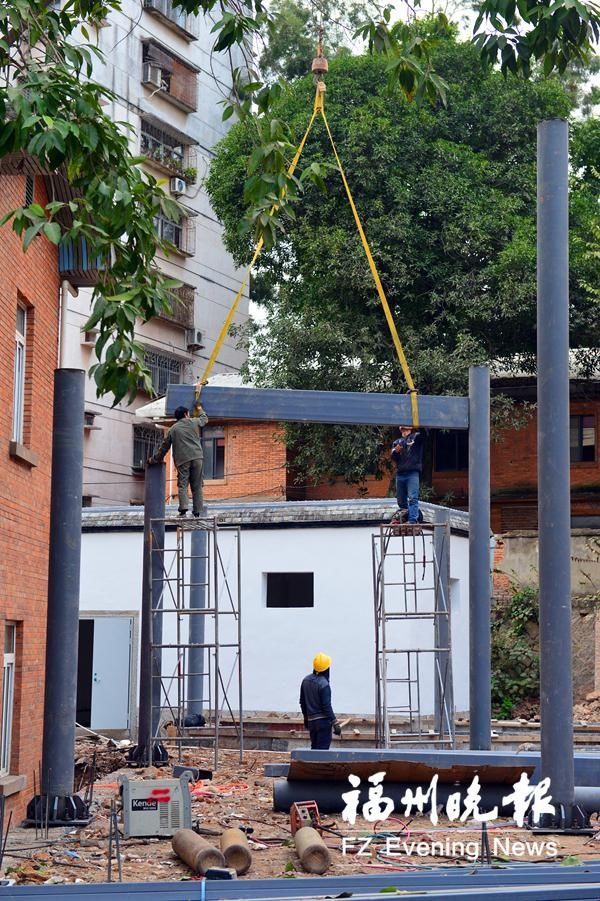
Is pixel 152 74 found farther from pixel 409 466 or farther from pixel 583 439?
pixel 409 466

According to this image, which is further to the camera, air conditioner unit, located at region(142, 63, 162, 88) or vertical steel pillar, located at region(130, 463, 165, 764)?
air conditioner unit, located at region(142, 63, 162, 88)

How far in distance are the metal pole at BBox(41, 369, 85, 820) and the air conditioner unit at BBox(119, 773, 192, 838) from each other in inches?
54.7

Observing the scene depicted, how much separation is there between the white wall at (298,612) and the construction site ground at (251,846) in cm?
842

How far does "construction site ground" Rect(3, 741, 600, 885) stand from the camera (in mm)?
9320

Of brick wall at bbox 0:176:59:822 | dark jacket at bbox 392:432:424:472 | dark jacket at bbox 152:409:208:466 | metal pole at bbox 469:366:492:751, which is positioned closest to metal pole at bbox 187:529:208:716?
dark jacket at bbox 152:409:208:466

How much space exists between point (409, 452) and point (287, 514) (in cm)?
709

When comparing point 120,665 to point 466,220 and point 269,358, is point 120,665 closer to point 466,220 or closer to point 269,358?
point 269,358

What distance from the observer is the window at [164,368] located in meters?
37.2

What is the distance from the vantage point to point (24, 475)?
12734 mm

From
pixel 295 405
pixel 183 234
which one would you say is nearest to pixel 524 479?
pixel 183 234

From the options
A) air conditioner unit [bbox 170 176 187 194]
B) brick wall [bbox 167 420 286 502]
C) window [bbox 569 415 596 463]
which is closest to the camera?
brick wall [bbox 167 420 286 502]

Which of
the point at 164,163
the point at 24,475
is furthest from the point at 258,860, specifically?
the point at 164,163

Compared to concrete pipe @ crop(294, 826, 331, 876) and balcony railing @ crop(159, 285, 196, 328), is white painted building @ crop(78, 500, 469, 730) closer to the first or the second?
concrete pipe @ crop(294, 826, 331, 876)

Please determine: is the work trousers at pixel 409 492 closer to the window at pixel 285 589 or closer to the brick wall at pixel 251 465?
the window at pixel 285 589
